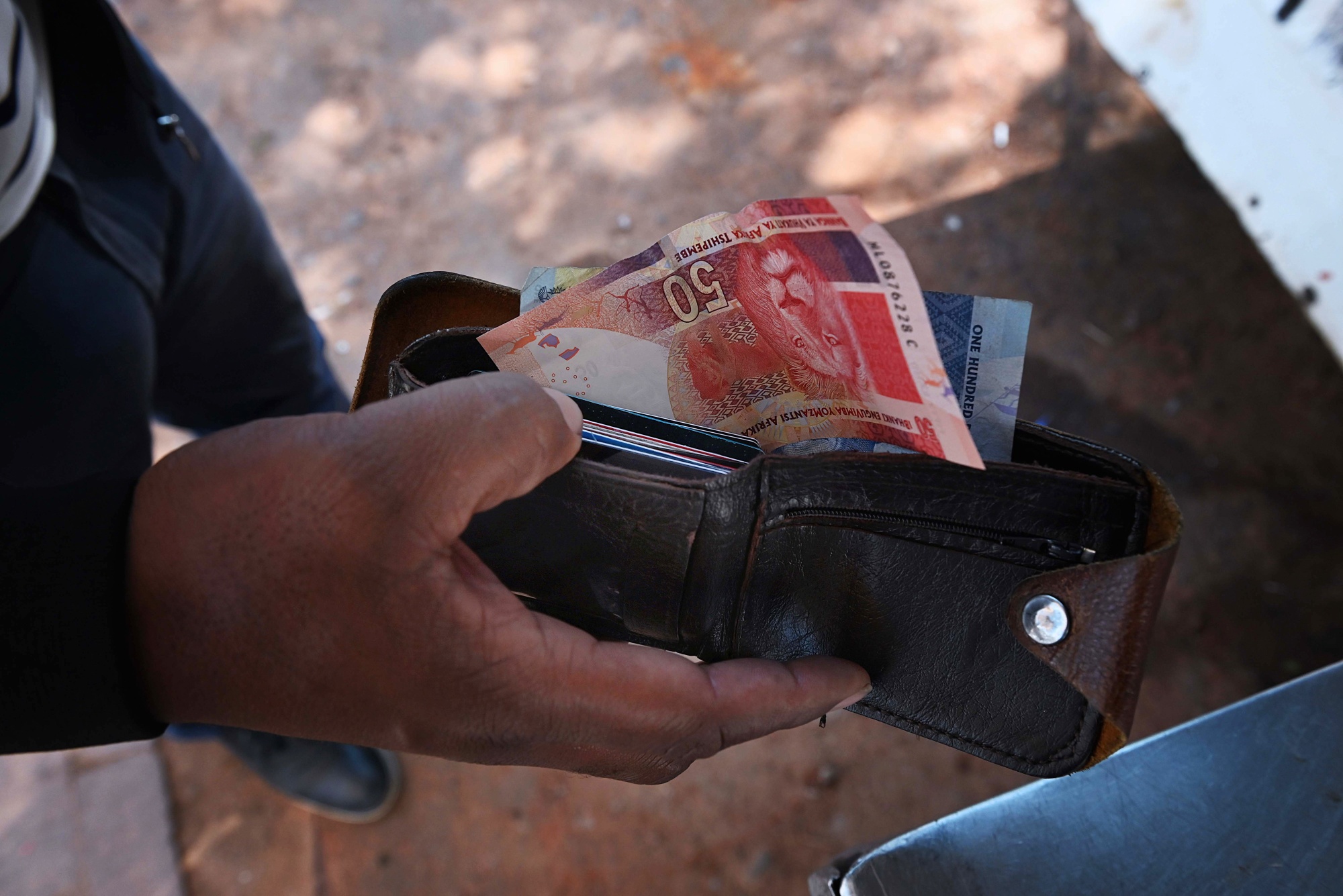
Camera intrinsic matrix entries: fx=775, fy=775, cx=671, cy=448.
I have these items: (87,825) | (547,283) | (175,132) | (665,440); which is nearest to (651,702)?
(665,440)

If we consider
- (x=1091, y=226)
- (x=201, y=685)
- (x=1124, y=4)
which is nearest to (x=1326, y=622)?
(x=1091, y=226)

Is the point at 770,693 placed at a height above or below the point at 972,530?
below

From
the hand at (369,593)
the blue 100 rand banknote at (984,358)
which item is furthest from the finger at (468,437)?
the blue 100 rand banknote at (984,358)

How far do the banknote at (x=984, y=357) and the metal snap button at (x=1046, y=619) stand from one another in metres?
0.16

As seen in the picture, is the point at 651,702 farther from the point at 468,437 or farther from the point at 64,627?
the point at 64,627

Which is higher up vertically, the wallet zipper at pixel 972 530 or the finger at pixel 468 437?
the finger at pixel 468 437

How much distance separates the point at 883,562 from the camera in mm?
837

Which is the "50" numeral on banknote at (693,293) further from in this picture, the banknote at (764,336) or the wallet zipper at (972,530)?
the wallet zipper at (972,530)

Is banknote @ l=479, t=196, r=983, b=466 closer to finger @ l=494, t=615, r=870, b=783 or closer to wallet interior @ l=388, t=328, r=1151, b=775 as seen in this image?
wallet interior @ l=388, t=328, r=1151, b=775

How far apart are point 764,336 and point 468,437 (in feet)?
1.15

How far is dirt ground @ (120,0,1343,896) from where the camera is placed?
189cm

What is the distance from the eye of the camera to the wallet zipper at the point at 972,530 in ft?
2.56

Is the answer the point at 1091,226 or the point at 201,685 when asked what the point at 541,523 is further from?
the point at 1091,226

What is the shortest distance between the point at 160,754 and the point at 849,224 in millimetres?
2202
